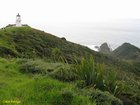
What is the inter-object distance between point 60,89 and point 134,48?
5968 inches

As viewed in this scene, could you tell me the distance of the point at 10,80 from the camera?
907cm

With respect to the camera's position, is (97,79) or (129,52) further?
(129,52)

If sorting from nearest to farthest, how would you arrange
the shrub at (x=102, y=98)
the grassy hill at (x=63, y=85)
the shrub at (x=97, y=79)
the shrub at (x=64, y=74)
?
the grassy hill at (x=63, y=85)
the shrub at (x=102, y=98)
the shrub at (x=97, y=79)
the shrub at (x=64, y=74)

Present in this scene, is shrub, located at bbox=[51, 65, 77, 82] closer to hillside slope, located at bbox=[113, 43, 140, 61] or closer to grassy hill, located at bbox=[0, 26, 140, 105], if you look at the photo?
grassy hill, located at bbox=[0, 26, 140, 105]

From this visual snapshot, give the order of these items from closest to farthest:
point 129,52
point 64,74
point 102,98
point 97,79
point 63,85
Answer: point 102,98 → point 63,85 → point 97,79 → point 64,74 → point 129,52

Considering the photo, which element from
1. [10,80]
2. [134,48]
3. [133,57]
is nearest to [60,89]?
[10,80]

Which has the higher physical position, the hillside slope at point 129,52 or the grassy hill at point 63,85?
the grassy hill at point 63,85

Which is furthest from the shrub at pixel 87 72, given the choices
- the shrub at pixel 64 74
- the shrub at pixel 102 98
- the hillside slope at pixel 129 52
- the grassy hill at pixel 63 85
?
the hillside slope at pixel 129 52

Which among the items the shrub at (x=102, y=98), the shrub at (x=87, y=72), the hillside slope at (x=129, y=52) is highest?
the shrub at (x=87, y=72)

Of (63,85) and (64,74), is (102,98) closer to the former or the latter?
(63,85)

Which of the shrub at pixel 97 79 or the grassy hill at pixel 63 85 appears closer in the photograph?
the grassy hill at pixel 63 85

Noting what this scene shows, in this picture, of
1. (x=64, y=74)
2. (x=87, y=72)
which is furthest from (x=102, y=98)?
(x=64, y=74)

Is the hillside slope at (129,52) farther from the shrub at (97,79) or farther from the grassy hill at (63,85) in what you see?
the shrub at (97,79)

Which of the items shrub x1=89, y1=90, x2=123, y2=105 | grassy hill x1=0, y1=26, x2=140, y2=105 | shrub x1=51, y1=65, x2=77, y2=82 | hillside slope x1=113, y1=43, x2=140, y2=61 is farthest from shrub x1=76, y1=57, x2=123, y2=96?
hillside slope x1=113, y1=43, x2=140, y2=61
